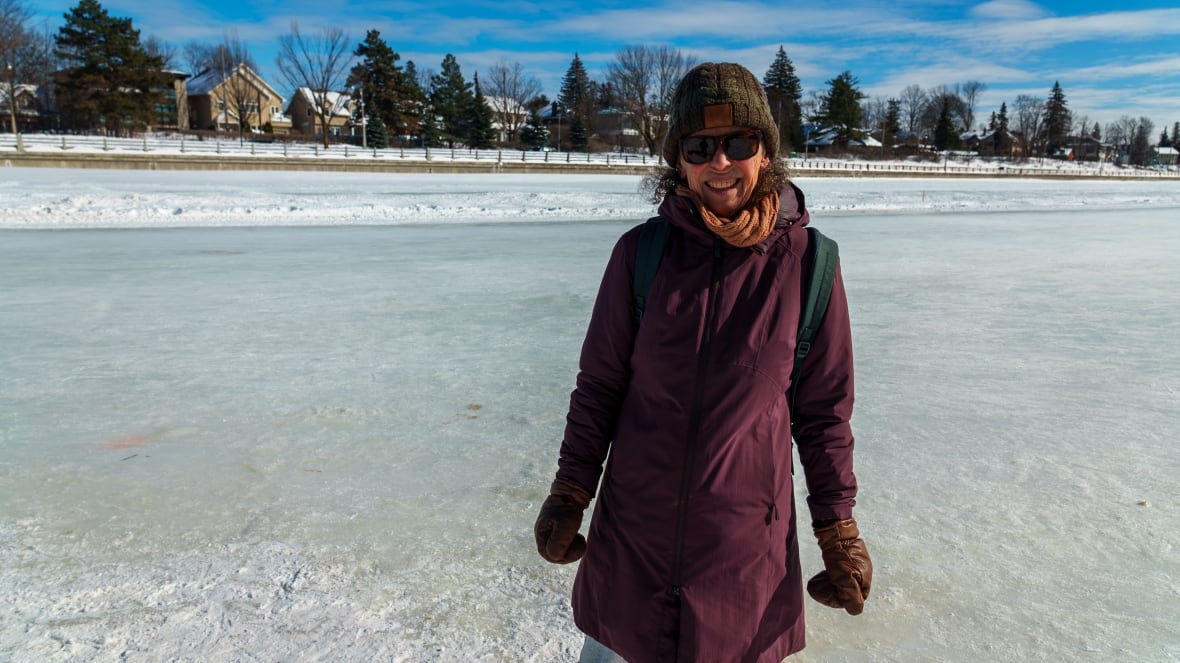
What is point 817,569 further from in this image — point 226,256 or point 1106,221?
point 1106,221

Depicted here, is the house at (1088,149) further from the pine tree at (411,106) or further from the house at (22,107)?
the house at (22,107)

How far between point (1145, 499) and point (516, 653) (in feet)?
8.04

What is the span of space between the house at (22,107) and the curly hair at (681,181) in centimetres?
4858

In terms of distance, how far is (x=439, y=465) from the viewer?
3154mm

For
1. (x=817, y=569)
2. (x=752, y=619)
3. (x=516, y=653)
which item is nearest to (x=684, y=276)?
(x=752, y=619)

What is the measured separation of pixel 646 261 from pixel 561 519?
0.54 m

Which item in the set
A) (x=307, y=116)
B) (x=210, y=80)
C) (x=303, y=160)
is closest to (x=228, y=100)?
(x=210, y=80)

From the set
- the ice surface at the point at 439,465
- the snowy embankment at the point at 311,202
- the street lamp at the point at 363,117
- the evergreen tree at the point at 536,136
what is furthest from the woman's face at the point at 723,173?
the evergreen tree at the point at 536,136

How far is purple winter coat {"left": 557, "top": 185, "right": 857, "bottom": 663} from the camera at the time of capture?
136cm

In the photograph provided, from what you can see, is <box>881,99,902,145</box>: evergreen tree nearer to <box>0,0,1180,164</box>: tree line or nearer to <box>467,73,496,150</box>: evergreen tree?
<box>0,0,1180,164</box>: tree line

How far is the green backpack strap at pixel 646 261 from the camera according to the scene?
1.42m

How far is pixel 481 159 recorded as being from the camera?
37844 mm

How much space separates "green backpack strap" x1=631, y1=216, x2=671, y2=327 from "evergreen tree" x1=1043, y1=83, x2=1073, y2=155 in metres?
110

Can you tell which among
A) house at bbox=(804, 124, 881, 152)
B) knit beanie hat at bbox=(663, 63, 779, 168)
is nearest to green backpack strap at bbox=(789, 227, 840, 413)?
knit beanie hat at bbox=(663, 63, 779, 168)
